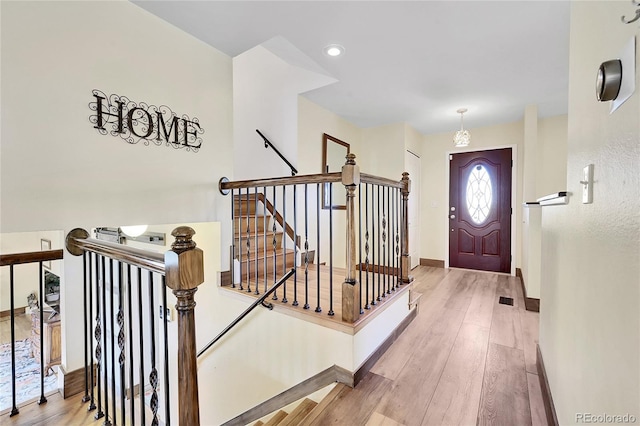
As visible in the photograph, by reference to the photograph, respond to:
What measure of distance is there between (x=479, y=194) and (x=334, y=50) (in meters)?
3.59

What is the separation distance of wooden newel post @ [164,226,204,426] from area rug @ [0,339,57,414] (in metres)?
3.57

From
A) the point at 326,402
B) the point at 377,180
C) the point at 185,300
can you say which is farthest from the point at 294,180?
the point at 326,402

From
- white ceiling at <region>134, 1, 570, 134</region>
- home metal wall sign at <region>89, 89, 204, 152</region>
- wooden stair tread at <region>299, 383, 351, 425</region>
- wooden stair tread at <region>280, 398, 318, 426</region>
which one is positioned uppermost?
white ceiling at <region>134, 1, 570, 134</region>

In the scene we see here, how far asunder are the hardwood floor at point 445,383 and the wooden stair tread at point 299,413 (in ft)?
0.69

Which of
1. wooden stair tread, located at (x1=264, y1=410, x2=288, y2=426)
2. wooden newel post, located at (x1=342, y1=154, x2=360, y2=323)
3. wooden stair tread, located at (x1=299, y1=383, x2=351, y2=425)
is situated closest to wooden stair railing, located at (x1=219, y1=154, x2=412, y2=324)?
wooden newel post, located at (x1=342, y1=154, x2=360, y2=323)

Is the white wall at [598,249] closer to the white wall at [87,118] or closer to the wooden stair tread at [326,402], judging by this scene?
the wooden stair tread at [326,402]

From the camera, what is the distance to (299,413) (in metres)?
1.68

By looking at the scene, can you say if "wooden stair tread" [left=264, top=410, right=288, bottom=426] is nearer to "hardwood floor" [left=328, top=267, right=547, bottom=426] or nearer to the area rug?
"hardwood floor" [left=328, top=267, right=547, bottom=426]

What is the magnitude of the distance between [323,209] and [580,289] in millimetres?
3050

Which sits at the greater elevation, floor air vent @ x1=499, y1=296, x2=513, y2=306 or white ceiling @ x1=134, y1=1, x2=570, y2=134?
white ceiling @ x1=134, y1=1, x2=570, y2=134

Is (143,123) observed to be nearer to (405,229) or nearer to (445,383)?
(405,229)

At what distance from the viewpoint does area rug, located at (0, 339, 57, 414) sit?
326 centimetres

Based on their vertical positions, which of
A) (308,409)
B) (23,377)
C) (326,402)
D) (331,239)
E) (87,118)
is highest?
(87,118)

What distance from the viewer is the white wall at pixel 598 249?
640 millimetres
